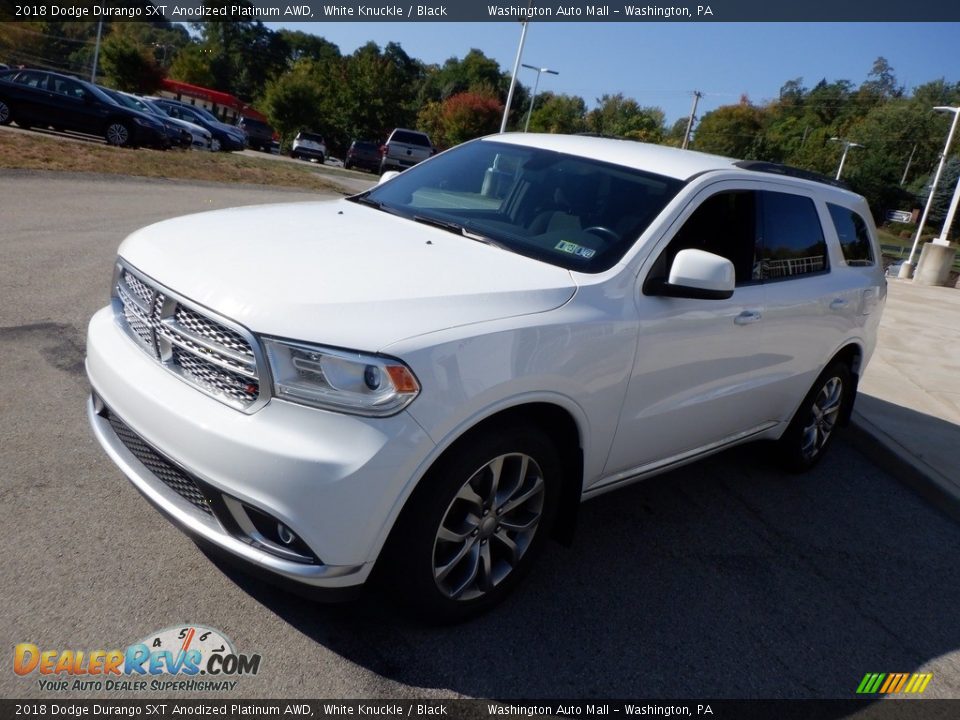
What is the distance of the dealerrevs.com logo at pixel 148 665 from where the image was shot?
2.58 metres

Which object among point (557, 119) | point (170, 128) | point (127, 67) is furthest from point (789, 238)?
point (557, 119)

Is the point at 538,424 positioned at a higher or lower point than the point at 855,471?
higher

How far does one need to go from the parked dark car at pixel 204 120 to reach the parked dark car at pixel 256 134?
1110 centimetres

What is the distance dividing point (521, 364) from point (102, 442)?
1660 mm

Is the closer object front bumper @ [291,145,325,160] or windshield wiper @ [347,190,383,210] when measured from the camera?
windshield wiper @ [347,190,383,210]

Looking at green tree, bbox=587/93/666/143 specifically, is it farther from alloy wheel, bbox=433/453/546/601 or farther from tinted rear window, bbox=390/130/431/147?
alloy wheel, bbox=433/453/546/601

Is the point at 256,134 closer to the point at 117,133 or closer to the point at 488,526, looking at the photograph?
the point at 117,133

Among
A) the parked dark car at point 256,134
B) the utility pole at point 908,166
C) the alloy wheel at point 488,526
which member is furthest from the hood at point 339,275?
the utility pole at point 908,166

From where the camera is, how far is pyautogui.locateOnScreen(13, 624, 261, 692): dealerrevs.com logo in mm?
2576

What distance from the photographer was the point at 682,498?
4734mm

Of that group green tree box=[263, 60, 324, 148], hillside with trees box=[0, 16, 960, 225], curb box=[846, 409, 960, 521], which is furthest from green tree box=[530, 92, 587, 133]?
curb box=[846, 409, 960, 521]

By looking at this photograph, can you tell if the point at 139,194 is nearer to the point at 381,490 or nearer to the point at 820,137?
the point at 381,490

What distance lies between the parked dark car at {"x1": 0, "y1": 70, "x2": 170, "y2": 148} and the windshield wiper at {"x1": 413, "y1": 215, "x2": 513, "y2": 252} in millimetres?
18266

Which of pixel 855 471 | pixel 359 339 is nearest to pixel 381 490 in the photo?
pixel 359 339
